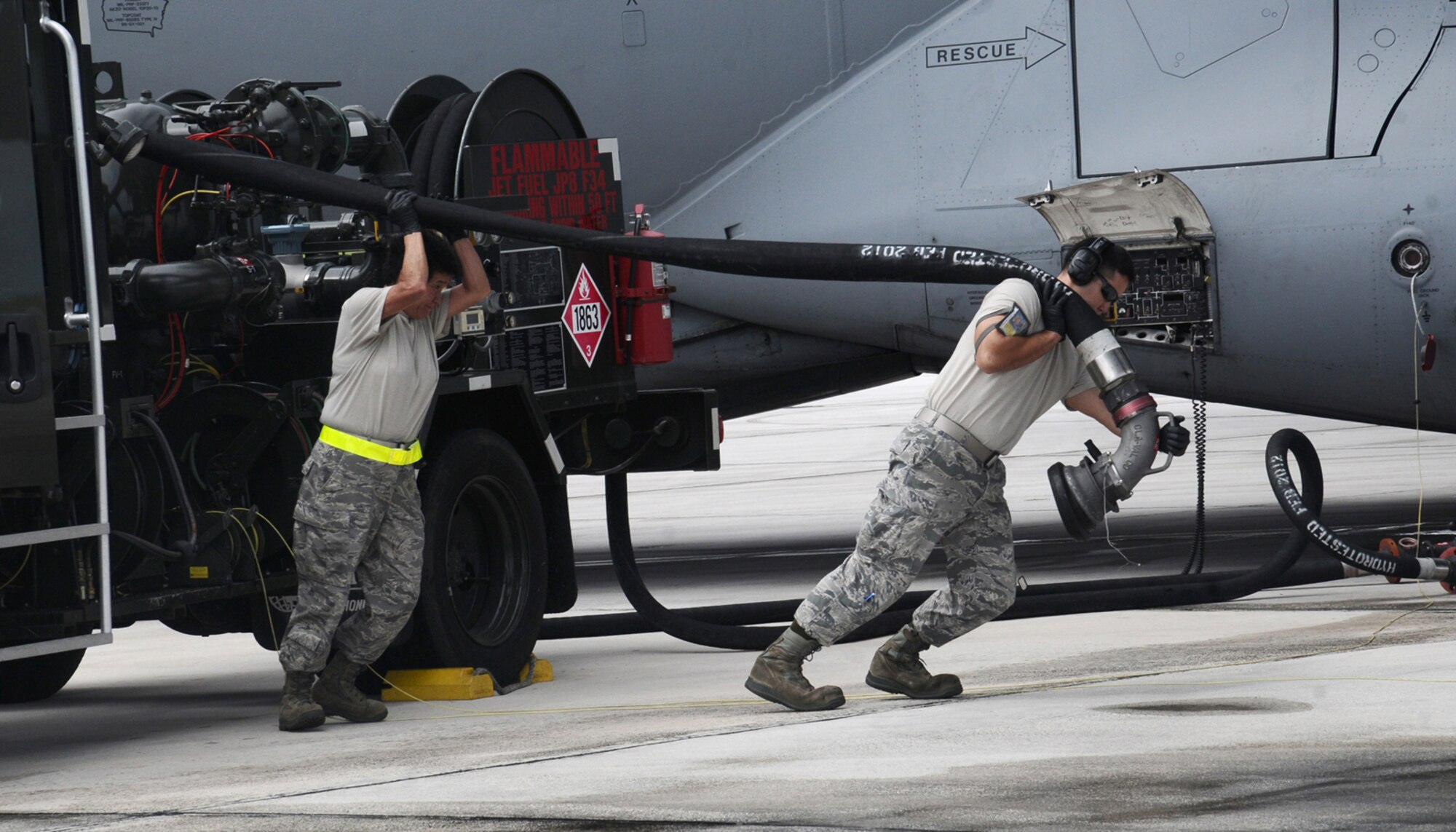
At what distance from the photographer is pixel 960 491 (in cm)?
670

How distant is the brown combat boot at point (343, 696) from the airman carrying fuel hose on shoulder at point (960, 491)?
1.48 meters

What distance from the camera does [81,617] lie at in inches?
246

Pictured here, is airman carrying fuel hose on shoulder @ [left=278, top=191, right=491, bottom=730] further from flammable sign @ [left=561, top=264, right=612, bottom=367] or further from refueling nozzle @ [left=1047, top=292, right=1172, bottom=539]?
refueling nozzle @ [left=1047, top=292, right=1172, bottom=539]

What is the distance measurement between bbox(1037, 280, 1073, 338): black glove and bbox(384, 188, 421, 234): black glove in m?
2.30

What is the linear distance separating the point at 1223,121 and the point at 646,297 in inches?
121

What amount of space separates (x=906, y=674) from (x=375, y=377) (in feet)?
7.29

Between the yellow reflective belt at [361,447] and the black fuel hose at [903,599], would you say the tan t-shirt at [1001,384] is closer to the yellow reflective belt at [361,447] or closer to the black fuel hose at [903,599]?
the black fuel hose at [903,599]

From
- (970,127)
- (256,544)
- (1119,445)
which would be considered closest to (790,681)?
(1119,445)

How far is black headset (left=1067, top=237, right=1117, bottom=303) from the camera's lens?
671 cm

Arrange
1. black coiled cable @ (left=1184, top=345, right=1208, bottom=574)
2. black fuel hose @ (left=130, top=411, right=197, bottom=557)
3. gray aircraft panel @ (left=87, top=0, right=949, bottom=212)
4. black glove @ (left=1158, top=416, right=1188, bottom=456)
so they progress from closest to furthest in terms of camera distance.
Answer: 1. black glove @ (left=1158, top=416, right=1188, bottom=456)
2. black fuel hose @ (left=130, top=411, right=197, bottom=557)
3. black coiled cable @ (left=1184, top=345, right=1208, bottom=574)
4. gray aircraft panel @ (left=87, top=0, right=949, bottom=212)

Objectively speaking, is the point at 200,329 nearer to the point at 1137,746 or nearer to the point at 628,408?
the point at 628,408

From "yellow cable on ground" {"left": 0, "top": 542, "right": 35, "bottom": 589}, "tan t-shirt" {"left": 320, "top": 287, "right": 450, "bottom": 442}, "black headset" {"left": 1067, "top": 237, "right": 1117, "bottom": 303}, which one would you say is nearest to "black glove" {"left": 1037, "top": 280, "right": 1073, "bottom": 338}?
"black headset" {"left": 1067, "top": 237, "right": 1117, "bottom": 303}

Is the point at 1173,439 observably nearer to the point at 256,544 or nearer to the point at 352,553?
the point at 352,553

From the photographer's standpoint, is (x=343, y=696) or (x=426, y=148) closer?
(x=343, y=696)
